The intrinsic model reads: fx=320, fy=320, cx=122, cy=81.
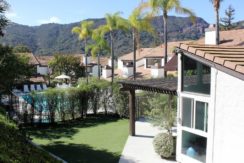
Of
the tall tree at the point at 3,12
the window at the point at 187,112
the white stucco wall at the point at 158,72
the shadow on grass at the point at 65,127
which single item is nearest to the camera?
the tall tree at the point at 3,12

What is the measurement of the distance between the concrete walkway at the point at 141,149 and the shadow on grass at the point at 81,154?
609mm

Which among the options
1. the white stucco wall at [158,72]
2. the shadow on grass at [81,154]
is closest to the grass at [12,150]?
the shadow on grass at [81,154]

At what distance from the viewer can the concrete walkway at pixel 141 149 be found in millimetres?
14453

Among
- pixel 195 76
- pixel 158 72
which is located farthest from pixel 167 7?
pixel 195 76

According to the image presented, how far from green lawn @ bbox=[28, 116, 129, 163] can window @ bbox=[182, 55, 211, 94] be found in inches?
184

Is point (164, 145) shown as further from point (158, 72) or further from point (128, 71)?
point (128, 71)

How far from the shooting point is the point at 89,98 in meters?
24.6

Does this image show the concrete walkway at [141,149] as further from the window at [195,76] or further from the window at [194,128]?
the window at [195,76]

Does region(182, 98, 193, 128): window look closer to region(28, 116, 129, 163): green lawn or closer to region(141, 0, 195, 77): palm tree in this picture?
region(28, 116, 129, 163): green lawn

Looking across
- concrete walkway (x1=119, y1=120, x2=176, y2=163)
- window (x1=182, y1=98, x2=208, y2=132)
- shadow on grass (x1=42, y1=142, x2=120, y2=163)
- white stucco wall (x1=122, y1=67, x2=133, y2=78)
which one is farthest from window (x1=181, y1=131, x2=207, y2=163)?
white stucco wall (x1=122, y1=67, x2=133, y2=78)

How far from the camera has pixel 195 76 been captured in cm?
1289

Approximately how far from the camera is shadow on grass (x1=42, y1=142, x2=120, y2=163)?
47.1ft

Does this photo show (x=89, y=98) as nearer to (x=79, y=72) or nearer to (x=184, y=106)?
(x=184, y=106)

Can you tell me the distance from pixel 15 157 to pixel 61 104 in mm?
15511
